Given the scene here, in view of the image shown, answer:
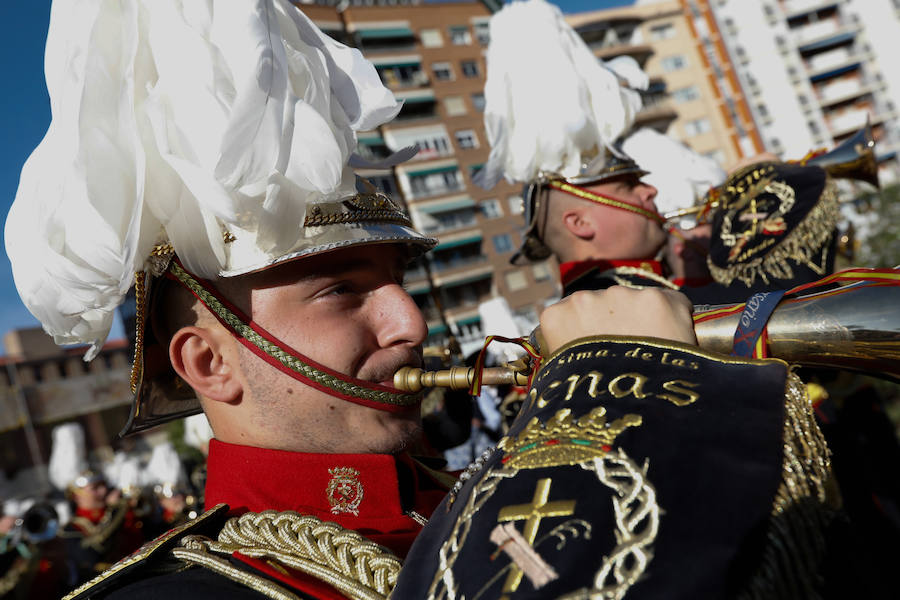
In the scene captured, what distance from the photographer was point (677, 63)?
55250mm

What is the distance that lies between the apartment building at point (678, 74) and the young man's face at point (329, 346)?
55.1 metres

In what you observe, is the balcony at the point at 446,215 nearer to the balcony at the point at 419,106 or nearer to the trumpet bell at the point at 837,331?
the balcony at the point at 419,106

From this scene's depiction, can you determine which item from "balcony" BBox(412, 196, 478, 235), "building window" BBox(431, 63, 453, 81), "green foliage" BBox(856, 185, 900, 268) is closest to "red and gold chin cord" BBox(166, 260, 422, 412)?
"green foliage" BBox(856, 185, 900, 268)

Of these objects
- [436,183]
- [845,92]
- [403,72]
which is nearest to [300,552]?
[436,183]

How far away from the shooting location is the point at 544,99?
4.67 meters

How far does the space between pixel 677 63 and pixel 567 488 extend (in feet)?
197

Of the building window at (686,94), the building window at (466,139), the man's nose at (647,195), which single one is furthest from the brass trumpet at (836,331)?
the building window at (686,94)

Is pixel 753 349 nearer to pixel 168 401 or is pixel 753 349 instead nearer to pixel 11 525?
pixel 168 401

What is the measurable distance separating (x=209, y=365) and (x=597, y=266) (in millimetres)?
2827

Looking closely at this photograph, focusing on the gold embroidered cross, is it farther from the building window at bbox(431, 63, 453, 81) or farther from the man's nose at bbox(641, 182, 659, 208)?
the building window at bbox(431, 63, 453, 81)

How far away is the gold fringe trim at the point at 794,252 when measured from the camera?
405 cm

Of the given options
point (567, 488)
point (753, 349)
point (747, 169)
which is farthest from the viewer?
point (747, 169)

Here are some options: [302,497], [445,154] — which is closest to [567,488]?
[302,497]

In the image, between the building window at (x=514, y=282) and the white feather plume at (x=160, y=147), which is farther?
the building window at (x=514, y=282)
